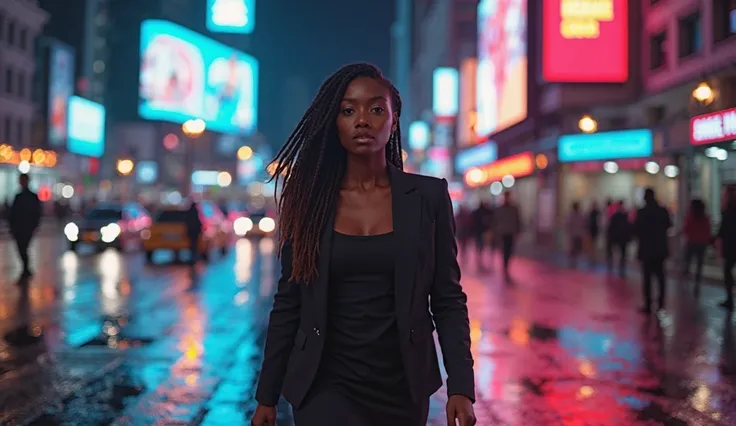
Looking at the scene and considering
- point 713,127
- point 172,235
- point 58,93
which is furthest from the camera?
point 58,93

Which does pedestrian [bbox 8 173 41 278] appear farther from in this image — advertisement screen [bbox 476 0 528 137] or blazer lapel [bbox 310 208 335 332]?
advertisement screen [bbox 476 0 528 137]

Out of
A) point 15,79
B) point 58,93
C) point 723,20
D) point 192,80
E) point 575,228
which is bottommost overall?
point 575,228

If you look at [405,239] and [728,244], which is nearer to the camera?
[405,239]

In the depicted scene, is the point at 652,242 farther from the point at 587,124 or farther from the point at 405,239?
the point at 587,124

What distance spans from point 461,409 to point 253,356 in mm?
6225

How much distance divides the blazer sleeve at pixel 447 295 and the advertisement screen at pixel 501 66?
38.5 metres

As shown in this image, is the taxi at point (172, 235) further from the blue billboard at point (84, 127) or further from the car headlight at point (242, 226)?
the blue billboard at point (84, 127)

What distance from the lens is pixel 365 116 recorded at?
299 cm

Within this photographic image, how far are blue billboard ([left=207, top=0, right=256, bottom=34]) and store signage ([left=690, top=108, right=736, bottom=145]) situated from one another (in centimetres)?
7340

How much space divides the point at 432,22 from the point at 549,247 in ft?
219

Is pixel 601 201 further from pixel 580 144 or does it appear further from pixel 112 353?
pixel 112 353

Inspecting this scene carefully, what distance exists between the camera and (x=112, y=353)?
29.0 ft

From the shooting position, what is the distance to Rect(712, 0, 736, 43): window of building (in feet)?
77.1

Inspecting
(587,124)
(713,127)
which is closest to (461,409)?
(713,127)
